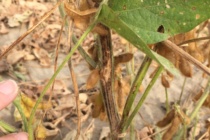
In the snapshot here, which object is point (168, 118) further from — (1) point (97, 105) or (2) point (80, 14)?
(2) point (80, 14)

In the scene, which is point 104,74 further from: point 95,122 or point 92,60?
point 95,122

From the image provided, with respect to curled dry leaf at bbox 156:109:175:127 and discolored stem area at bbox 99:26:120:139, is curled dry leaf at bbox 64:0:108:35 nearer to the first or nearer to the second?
discolored stem area at bbox 99:26:120:139

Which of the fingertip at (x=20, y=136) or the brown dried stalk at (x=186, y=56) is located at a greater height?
the brown dried stalk at (x=186, y=56)

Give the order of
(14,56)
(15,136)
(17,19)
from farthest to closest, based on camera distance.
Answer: (17,19), (14,56), (15,136)

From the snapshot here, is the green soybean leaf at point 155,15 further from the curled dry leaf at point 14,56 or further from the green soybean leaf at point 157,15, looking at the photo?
the curled dry leaf at point 14,56

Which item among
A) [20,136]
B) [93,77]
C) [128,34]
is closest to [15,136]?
[20,136]

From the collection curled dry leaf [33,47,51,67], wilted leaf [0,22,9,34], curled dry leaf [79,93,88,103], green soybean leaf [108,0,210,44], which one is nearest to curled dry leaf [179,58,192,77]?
green soybean leaf [108,0,210,44]

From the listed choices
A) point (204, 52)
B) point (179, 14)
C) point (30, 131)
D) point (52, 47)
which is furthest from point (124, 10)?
point (52, 47)

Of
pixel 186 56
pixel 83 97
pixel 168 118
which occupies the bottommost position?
pixel 83 97

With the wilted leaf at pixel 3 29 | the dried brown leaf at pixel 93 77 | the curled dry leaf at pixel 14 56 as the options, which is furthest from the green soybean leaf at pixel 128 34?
the wilted leaf at pixel 3 29
